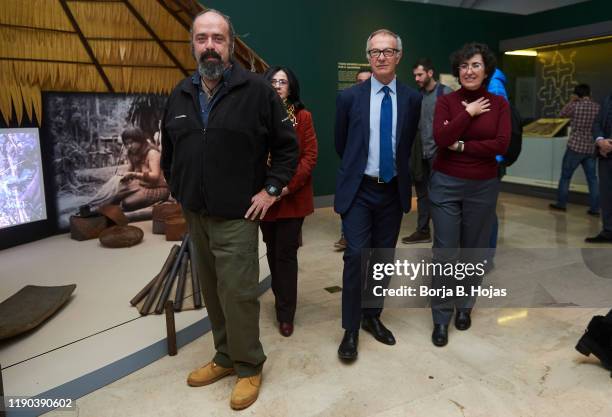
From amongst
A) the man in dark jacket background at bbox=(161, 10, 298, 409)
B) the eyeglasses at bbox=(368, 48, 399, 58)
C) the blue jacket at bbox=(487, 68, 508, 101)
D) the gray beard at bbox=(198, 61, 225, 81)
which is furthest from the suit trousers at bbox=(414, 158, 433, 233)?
the gray beard at bbox=(198, 61, 225, 81)

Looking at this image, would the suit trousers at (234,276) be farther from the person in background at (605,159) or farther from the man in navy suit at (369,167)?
the person in background at (605,159)

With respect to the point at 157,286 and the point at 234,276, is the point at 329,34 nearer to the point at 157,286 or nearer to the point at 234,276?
the point at 157,286

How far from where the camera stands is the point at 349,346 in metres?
2.64

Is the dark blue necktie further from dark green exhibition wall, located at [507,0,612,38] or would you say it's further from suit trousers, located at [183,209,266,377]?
dark green exhibition wall, located at [507,0,612,38]

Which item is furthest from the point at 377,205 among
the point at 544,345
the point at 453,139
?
the point at 544,345

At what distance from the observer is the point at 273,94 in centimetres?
218

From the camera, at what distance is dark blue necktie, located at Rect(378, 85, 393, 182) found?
2.61m

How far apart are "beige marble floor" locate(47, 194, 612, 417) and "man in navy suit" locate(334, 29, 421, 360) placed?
0.82 feet

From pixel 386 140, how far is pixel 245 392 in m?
1.41

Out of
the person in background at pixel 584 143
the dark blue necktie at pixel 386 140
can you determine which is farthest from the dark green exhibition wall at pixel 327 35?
the dark blue necktie at pixel 386 140

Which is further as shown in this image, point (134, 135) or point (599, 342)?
point (134, 135)

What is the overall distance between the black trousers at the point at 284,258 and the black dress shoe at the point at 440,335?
0.83 meters

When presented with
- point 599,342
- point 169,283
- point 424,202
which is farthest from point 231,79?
point 424,202

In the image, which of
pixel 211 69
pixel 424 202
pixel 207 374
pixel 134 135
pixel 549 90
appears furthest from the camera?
pixel 549 90
